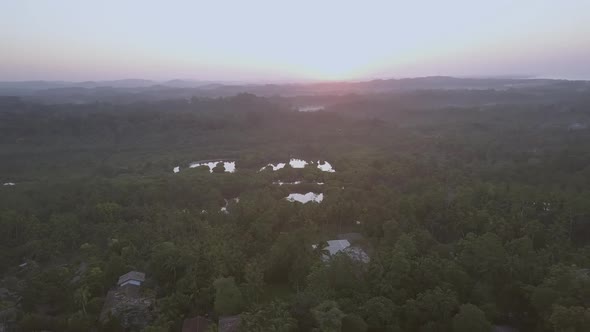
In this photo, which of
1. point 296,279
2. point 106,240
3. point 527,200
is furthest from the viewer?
point 527,200

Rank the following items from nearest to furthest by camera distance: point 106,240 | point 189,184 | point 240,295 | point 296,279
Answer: point 240,295 → point 296,279 → point 106,240 → point 189,184

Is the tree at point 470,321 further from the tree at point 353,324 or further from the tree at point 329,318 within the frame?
the tree at point 329,318

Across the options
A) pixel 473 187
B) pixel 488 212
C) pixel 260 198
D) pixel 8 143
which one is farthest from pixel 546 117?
pixel 8 143

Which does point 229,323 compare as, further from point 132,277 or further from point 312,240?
point 312,240

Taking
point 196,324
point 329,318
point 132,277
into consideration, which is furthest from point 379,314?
point 132,277

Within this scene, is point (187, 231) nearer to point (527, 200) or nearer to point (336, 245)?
point (336, 245)

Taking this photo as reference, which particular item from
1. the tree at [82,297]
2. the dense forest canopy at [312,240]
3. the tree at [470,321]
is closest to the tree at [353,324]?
the dense forest canopy at [312,240]

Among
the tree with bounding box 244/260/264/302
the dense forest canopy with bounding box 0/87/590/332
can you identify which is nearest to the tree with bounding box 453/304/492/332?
the dense forest canopy with bounding box 0/87/590/332
